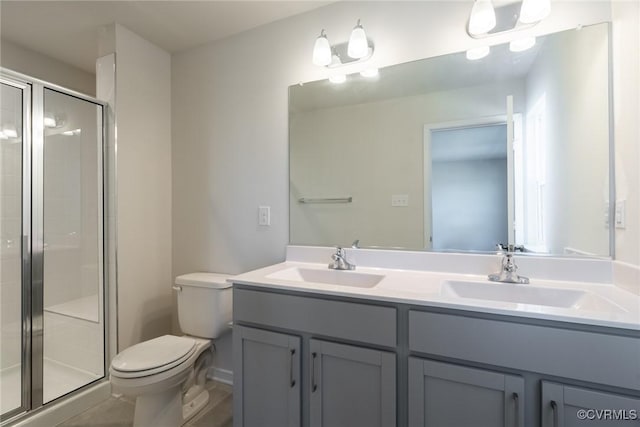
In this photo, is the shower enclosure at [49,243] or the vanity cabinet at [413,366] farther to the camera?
the shower enclosure at [49,243]

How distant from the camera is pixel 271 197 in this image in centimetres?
187

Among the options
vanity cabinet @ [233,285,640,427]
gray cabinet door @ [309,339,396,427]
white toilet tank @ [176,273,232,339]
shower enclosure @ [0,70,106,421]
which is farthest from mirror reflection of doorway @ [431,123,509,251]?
shower enclosure @ [0,70,106,421]

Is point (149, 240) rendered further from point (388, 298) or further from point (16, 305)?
point (388, 298)

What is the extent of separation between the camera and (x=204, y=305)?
5.91 ft

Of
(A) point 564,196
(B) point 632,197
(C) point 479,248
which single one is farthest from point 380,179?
(B) point 632,197

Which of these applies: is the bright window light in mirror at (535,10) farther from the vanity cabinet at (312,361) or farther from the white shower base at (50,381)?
the white shower base at (50,381)

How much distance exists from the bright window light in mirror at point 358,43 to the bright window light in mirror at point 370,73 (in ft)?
0.26

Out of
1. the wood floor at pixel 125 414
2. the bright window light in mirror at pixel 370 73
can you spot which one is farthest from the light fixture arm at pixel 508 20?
the wood floor at pixel 125 414

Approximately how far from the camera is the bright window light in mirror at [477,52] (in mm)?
1381

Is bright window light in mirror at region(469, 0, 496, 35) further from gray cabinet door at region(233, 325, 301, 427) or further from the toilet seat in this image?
the toilet seat

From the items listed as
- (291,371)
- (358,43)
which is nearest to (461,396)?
(291,371)

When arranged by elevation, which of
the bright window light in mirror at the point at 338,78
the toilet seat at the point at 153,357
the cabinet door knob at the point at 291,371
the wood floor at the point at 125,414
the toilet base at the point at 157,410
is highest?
the bright window light in mirror at the point at 338,78

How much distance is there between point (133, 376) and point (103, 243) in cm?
98

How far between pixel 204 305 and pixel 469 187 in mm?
1641
